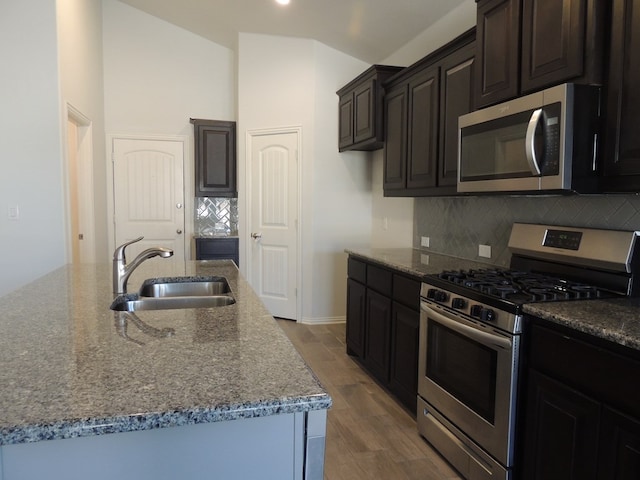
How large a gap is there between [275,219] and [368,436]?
2.85 meters

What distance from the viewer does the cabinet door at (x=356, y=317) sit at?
3439 mm

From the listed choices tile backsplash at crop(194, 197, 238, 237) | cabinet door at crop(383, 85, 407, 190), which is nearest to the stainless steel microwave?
cabinet door at crop(383, 85, 407, 190)

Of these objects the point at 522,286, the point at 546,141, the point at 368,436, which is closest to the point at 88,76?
the point at 368,436

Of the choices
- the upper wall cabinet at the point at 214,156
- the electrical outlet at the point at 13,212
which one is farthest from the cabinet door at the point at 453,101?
the electrical outlet at the point at 13,212

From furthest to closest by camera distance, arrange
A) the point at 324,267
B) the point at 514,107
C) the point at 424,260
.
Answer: the point at 324,267
the point at 424,260
the point at 514,107

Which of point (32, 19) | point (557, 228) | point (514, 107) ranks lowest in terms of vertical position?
point (557, 228)

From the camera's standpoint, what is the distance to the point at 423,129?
9.91 feet

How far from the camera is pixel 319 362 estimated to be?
3691mm

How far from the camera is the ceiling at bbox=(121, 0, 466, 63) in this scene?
11.7 feet

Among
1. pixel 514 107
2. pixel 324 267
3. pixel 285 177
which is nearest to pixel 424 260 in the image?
pixel 514 107

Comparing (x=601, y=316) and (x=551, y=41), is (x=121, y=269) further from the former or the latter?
(x=551, y=41)

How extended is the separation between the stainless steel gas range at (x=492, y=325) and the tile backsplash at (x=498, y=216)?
91mm

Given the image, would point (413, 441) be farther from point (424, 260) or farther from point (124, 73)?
point (124, 73)

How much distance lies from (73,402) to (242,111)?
4.41m
